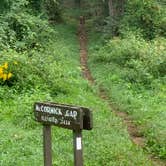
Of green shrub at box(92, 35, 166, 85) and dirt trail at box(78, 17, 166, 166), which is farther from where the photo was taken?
green shrub at box(92, 35, 166, 85)

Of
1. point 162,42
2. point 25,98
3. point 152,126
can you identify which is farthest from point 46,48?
point 152,126

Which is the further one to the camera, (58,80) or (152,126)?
(58,80)

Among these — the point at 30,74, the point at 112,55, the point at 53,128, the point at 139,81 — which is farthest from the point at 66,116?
the point at 112,55

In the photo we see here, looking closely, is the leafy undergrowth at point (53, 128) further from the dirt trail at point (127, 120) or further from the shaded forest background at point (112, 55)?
the dirt trail at point (127, 120)

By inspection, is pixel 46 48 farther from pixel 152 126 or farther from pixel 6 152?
pixel 6 152

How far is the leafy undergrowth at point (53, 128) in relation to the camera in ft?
30.4

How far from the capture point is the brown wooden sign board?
6.76 metres

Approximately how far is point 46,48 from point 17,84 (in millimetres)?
8997

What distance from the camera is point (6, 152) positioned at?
9453 millimetres

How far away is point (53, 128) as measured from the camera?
11.4 m

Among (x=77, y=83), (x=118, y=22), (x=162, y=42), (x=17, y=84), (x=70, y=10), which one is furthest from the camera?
(x=70, y=10)

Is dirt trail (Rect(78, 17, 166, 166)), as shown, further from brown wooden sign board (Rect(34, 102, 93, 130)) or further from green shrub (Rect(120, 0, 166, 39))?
green shrub (Rect(120, 0, 166, 39))

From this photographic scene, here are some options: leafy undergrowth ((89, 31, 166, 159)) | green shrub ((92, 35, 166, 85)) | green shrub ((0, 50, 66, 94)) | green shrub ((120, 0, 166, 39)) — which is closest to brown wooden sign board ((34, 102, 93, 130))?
leafy undergrowth ((89, 31, 166, 159))

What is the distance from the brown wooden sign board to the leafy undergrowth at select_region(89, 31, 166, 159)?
12.0 feet
